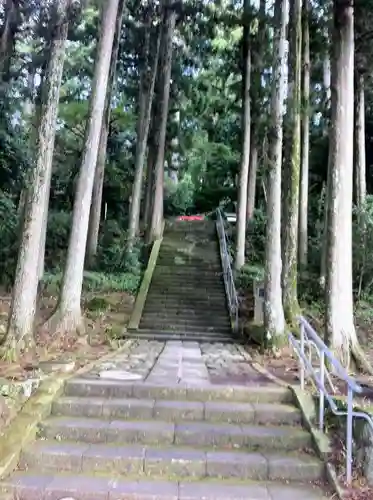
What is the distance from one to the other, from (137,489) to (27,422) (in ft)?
4.65

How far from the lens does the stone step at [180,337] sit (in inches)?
443

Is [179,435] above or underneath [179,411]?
underneath

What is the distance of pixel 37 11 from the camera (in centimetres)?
1376

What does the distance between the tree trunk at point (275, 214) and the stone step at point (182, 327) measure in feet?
9.50

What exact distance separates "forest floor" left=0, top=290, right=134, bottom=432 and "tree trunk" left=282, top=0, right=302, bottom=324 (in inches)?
141

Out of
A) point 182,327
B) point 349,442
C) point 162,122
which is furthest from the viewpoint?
point 162,122

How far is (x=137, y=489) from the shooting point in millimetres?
4152

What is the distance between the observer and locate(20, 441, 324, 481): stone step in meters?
4.47

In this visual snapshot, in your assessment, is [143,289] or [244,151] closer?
[143,289]

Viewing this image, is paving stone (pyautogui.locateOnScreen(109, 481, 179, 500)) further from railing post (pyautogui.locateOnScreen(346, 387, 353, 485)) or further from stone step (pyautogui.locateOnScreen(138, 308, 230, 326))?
stone step (pyautogui.locateOnScreen(138, 308, 230, 326))

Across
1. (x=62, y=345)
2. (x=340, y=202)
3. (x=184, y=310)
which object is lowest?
(x=62, y=345)

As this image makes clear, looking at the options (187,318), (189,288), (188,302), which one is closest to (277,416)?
(187,318)

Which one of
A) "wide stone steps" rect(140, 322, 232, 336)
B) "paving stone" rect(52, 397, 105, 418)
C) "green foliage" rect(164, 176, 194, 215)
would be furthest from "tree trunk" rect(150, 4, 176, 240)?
"paving stone" rect(52, 397, 105, 418)

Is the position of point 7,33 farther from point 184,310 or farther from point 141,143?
point 184,310
